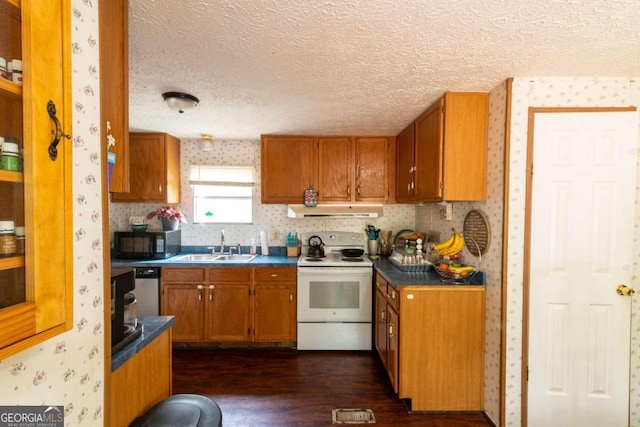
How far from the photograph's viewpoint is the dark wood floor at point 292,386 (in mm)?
1910

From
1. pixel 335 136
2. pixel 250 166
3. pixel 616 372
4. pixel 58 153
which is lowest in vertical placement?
pixel 616 372

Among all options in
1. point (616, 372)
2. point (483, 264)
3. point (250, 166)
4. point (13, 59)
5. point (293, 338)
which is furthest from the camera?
point (250, 166)

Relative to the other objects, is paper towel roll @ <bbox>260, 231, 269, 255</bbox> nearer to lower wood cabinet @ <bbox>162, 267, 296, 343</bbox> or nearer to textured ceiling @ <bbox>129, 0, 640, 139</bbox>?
lower wood cabinet @ <bbox>162, 267, 296, 343</bbox>

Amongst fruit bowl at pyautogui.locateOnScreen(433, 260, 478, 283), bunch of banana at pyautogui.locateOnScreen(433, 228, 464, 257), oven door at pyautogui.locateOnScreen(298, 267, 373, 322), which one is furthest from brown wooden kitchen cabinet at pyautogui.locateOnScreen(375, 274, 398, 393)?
bunch of banana at pyautogui.locateOnScreen(433, 228, 464, 257)

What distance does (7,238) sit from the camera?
1.88 ft

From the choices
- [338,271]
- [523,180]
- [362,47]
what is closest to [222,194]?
[338,271]

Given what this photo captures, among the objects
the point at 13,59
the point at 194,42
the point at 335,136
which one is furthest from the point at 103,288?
the point at 335,136

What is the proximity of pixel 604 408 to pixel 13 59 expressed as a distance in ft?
10.3

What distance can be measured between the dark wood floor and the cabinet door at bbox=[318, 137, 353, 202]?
1703 millimetres

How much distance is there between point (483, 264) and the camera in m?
1.98

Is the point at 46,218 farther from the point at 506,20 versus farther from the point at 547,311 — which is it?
the point at 547,311

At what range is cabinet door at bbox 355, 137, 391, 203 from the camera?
310cm

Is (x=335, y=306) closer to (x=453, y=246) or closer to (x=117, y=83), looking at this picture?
(x=453, y=246)

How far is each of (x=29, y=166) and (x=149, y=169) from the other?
9.16 ft
